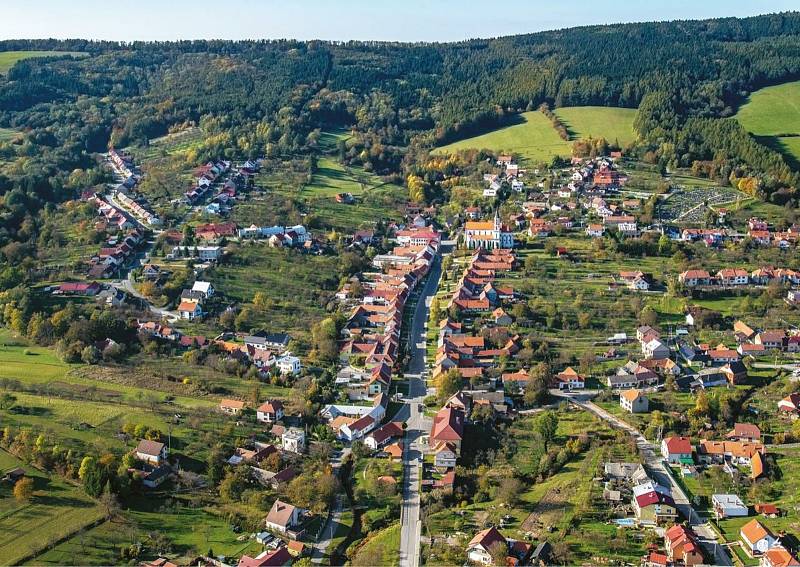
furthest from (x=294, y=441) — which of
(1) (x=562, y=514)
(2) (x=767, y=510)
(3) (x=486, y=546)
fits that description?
(2) (x=767, y=510)

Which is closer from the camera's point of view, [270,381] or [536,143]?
[270,381]

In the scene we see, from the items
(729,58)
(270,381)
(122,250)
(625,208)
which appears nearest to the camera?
(270,381)

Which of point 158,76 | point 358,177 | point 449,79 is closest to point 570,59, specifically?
point 449,79

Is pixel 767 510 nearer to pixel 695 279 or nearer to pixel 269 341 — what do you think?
pixel 695 279

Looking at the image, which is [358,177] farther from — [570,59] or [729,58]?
[729,58]

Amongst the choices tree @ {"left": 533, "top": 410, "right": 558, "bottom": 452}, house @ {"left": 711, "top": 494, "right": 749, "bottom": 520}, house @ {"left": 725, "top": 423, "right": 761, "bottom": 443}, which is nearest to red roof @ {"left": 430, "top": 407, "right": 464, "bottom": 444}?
tree @ {"left": 533, "top": 410, "right": 558, "bottom": 452}

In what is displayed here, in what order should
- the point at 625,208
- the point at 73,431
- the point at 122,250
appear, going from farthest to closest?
the point at 625,208 → the point at 122,250 → the point at 73,431

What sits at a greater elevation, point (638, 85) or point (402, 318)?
point (638, 85)

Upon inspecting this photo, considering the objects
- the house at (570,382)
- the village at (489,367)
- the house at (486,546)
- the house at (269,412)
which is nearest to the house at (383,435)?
the village at (489,367)
